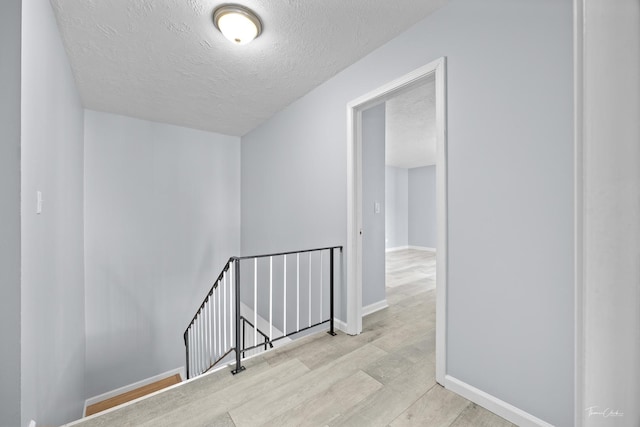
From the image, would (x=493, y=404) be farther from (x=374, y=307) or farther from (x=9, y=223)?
(x=9, y=223)

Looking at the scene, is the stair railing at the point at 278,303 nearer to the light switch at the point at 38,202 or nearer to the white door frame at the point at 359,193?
the white door frame at the point at 359,193

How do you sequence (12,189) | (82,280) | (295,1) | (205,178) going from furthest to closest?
(205,178) < (82,280) < (295,1) < (12,189)

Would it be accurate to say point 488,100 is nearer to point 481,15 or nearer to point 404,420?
point 481,15

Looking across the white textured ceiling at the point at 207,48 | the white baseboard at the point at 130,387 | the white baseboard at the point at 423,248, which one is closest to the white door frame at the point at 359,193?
the white textured ceiling at the point at 207,48

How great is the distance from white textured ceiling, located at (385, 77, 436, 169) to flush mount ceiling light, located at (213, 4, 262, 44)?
4.08 feet

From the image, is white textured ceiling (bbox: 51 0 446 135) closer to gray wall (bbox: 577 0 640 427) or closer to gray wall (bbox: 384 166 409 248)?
gray wall (bbox: 577 0 640 427)

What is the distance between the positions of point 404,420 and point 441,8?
2471 millimetres

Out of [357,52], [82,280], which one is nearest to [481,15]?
[357,52]

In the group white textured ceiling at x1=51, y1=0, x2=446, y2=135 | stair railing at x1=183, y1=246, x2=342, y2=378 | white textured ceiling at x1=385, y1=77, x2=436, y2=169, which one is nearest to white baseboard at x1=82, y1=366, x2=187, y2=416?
stair railing at x1=183, y1=246, x2=342, y2=378

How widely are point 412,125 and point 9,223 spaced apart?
4294 millimetres

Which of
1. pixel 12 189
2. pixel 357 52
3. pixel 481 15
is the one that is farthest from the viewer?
pixel 357 52

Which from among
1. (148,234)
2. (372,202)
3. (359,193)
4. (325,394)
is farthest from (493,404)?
(148,234)

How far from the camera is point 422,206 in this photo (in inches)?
299

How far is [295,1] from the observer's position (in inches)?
62.1
